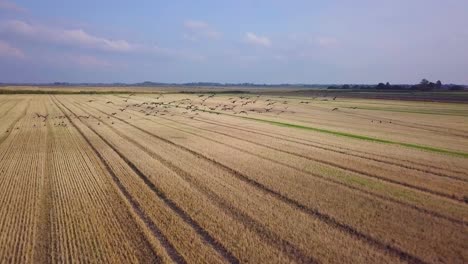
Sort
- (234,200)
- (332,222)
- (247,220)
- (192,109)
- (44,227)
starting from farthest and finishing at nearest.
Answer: (192,109) < (234,200) < (247,220) < (332,222) < (44,227)

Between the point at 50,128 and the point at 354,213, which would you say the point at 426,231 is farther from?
the point at 50,128

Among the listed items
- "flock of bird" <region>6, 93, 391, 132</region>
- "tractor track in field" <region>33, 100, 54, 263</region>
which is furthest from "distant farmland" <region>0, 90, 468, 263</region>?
"flock of bird" <region>6, 93, 391, 132</region>

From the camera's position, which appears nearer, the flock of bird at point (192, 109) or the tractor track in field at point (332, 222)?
the tractor track in field at point (332, 222)

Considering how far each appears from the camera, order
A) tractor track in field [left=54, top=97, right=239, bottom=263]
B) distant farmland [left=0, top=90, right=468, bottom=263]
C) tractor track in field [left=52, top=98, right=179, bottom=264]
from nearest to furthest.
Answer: tractor track in field [left=52, top=98, right=179, bottom=264]
tractor track in field [left=54, top=97, right=239, bottom=263]
distant farmland [left=0, top=90, right=468, bottom=263]

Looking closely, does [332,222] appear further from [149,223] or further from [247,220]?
[149,223]

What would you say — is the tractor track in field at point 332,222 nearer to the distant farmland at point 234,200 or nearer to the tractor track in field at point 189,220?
the distant farmland at point 234,200

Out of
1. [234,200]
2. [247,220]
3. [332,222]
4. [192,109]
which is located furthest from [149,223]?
[192,109]

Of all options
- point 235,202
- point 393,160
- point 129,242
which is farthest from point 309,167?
point 129,242

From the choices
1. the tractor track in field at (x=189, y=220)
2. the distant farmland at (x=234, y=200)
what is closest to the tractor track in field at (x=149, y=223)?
the distant farmland at (x=234, y=200)

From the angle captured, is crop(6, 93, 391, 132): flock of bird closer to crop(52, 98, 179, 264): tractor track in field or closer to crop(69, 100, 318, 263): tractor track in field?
crop(52, 98, 179, 264): tractor track in field
